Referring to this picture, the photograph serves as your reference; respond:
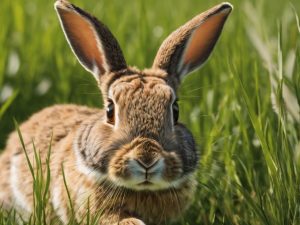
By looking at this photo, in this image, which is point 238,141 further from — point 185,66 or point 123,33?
point 123,33

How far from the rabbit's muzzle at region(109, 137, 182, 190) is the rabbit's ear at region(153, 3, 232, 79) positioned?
0.83 meters

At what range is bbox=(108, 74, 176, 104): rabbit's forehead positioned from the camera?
4.08 m

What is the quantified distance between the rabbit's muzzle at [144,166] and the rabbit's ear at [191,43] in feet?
2.72

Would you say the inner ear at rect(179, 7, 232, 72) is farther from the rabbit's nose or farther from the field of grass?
the rabbit's nose

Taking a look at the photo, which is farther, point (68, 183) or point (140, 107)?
point (68, 183)

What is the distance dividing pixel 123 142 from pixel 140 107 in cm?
21

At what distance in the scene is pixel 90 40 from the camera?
4691 mm

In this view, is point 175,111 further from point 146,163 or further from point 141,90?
point 146,163

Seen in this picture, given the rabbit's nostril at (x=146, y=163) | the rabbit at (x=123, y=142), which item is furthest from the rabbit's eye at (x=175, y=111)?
the rabbit's nostril at (x=146, y=163)

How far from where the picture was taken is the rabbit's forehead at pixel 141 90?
4078 mm

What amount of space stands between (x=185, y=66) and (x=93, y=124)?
2.42 feet

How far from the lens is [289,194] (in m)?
3.83

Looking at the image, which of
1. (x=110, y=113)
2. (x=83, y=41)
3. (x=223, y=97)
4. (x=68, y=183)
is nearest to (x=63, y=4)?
(x=83, y=41)

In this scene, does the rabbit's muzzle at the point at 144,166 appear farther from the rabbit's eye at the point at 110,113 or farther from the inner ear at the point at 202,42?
the inner ear at the point at 202,42
